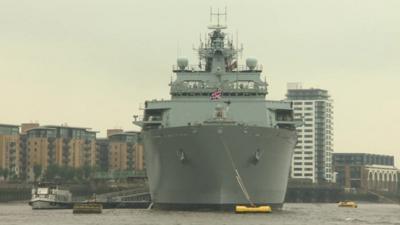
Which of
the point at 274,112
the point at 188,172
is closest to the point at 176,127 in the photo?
the point at 188,172

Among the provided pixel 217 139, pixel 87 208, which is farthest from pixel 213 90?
pixel 87 208

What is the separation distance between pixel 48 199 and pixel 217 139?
4998 centimetres

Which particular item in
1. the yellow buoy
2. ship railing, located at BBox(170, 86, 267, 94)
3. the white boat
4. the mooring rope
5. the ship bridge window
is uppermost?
the ship bridge window

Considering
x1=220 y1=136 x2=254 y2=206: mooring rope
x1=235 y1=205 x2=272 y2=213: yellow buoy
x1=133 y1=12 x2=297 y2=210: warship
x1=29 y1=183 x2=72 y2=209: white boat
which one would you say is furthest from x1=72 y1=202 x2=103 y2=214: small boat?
x1=220 y1=136 x2=254 y2=206: mooring rope

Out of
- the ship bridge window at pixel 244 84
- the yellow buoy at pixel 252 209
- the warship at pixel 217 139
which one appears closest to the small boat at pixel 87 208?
the warship at pixel 217 139

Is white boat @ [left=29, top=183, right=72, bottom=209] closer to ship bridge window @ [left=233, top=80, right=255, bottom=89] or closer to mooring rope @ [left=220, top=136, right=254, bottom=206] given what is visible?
ship bridge window @ [left=233, top=80, right=255, bottom=89]

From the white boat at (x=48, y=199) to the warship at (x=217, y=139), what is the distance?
105ft

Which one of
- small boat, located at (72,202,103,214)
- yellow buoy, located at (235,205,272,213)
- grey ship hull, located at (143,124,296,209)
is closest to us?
grey ship hull, located at (143,124,296,209)

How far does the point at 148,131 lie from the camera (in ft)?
391

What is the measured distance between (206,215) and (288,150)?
1734cm

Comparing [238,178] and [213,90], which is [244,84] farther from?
[238,178]

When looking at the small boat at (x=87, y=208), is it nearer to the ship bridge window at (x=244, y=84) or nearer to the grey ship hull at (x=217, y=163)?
the grey ship hull at (x=217, y=163)

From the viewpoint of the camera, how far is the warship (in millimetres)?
109812

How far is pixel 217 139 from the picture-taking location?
358 feet
